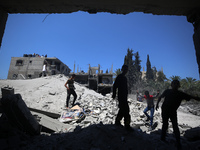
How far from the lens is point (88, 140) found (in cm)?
217

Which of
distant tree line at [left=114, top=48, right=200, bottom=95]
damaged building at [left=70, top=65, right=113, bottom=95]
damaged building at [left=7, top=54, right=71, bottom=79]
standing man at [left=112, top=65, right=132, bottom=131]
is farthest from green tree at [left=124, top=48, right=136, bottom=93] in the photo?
standing man at [left=112, top=65, right=132, bottom=131]

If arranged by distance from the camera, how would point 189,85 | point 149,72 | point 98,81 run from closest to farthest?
1. point 189,85
2. point 98,81
3. point 149,72

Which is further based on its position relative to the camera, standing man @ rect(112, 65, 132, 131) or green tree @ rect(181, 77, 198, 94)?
green tree @ rect(181, 77, 198, 94)

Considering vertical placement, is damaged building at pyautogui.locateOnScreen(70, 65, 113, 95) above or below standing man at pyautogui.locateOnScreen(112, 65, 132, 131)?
above

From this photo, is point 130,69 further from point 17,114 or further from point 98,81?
point 17,114

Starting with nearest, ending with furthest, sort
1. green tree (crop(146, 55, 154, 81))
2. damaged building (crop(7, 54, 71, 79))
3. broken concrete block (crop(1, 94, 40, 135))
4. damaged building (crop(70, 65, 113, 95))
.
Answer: broken concrete block (crop(1, 94, 40, 135)) < damaged building (crop(70, 65, 113, 95)) < damaged building (crop(7, 54, 71, 79)) < green tree (crop(146, 55, 154, 81))

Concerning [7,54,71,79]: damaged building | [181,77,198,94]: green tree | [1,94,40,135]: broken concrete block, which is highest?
[7,54,71,79]: damaged building

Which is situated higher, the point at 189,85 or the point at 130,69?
the point at 130,69

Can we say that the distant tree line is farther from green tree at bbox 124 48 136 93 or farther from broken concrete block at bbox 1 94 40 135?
broken concrete block at bbox 1 94 40 135

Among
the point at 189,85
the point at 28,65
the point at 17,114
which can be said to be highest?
the point at 28,65

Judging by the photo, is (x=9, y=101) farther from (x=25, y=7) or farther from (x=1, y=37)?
(x=25, y=7)

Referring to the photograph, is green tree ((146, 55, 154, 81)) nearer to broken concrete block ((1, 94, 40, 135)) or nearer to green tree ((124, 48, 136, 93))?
green tree ((124, 48, 136, 93))

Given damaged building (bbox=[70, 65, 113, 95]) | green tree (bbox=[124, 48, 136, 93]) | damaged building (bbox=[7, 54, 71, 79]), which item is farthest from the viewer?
green tree (bbox=[124, 48, 136, 93])

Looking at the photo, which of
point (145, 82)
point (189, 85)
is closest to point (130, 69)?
point (145, 82)
